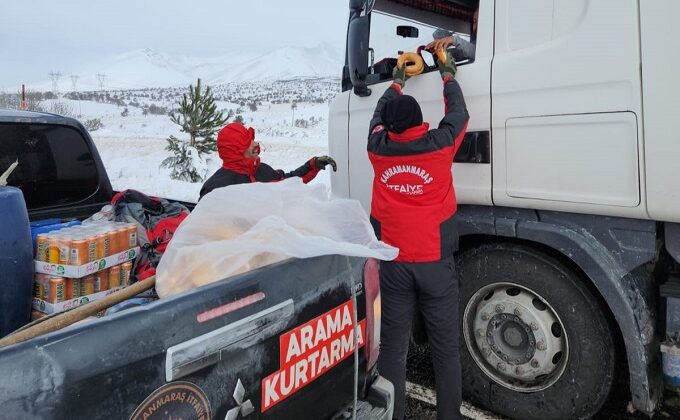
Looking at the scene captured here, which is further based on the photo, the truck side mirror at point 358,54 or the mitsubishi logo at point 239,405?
the truck side mirror at point 358,54

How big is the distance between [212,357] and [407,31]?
3.10m

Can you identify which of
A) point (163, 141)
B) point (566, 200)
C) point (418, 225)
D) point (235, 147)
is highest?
point (163, 141)

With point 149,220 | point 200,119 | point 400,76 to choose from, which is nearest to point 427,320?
point 400,76

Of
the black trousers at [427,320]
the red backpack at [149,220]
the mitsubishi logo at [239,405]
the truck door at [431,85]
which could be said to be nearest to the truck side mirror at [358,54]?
the truck door at [431,85]

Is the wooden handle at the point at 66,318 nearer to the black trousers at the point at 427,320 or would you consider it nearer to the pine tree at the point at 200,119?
the black trousers at the point at 427,320

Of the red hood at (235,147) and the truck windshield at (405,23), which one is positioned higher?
the truck windshield at (405,23)

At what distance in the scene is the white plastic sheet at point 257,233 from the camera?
1681 mm

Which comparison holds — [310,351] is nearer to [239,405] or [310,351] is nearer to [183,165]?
[239,405]

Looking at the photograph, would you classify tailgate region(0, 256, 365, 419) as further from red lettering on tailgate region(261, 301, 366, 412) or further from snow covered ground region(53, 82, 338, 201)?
snow covered ground region(53, 82, 338, 201)

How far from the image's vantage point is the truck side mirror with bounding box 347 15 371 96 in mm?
3401

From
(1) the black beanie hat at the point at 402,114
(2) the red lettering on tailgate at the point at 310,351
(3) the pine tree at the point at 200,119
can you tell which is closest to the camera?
(2) the red lettering on tailgate at the point at 310,351

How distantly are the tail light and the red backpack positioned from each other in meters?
1.24

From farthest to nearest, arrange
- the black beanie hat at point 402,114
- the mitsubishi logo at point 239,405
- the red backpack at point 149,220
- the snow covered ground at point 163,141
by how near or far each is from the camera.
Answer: the snow covered ground at point 163,141 → the red backpack at point 149,220 → the black beanie hat at point 402,114 → the mitsubishi logo at point 239,405

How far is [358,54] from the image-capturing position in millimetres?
3463
